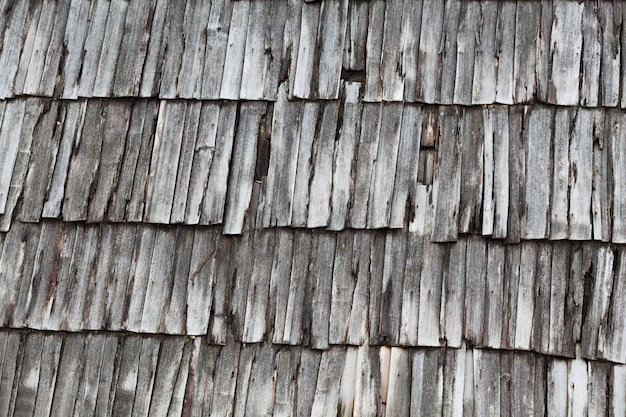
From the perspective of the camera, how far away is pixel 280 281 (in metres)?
4.75

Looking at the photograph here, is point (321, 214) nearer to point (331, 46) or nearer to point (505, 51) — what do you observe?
point (331, 46)

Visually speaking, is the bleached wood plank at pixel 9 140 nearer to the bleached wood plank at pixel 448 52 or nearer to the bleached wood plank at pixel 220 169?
the bleached wood plank at pixel 220 169

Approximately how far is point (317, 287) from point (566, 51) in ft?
6.74

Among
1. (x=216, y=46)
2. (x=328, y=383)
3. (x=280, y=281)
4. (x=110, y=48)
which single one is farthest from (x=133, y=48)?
(x=328, y=383)

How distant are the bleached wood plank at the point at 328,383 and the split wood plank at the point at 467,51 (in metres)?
1.67

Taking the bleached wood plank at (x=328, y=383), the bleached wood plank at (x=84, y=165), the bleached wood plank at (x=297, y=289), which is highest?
the bleached wood plank at (x=84, y=165)

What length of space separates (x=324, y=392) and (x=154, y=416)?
102 cm

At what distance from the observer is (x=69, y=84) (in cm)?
518

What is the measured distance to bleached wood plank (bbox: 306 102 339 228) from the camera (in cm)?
477

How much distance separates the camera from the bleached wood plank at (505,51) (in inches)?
188

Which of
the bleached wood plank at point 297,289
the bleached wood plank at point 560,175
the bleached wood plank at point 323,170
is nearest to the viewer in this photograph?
the bleached wood plank at point 560,175

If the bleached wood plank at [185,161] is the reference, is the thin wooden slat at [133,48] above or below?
above

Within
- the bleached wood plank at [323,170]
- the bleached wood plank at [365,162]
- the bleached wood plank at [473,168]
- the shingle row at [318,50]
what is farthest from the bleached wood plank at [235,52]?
the bleached wood plank at [473,168]

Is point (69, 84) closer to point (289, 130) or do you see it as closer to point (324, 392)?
point (289, 130)
